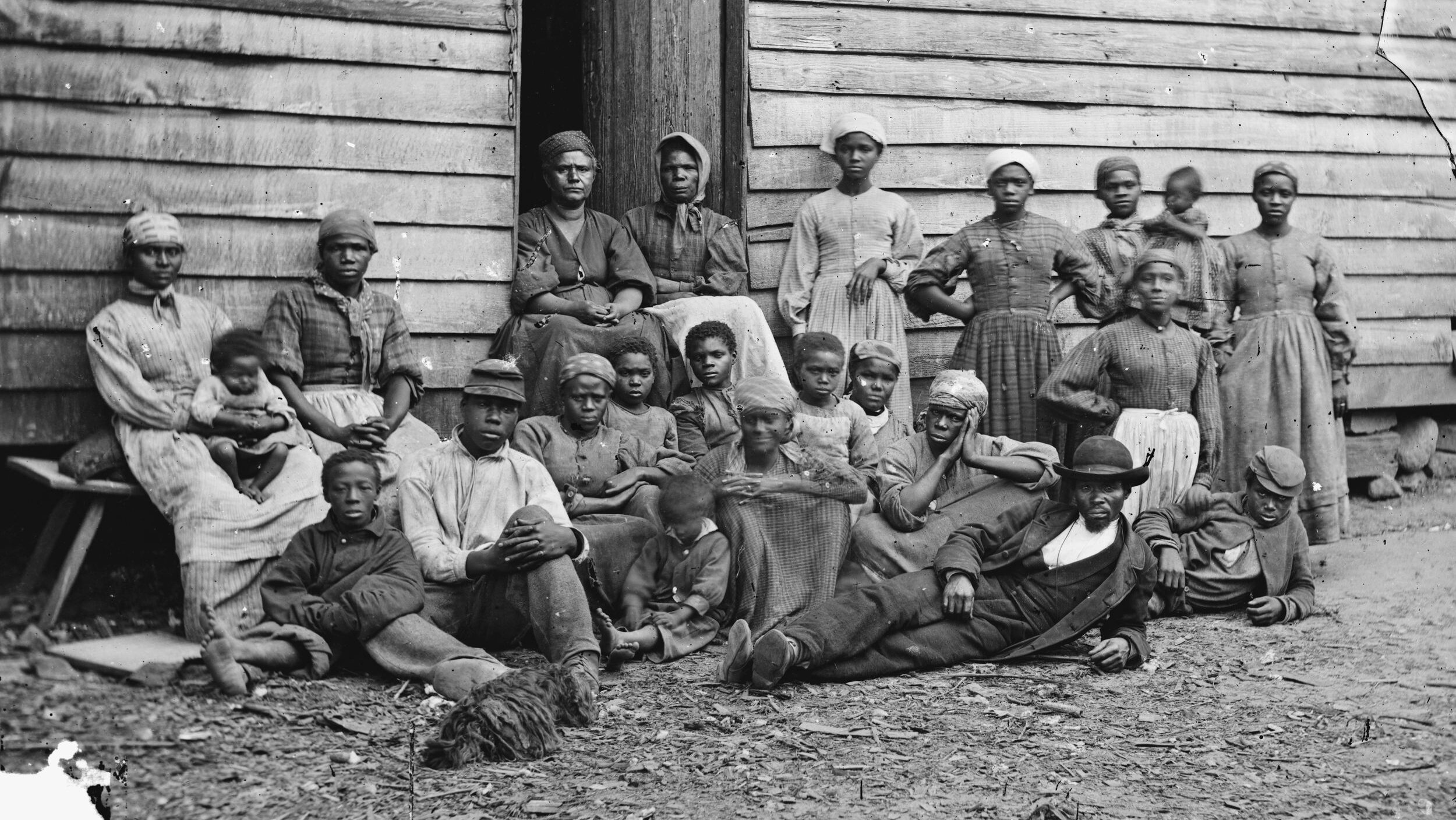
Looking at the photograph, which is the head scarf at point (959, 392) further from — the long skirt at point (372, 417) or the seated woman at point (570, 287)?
the long skirt at point (372, 417)

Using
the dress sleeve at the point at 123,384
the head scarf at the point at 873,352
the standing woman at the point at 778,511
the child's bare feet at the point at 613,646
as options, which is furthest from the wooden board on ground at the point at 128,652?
the head scarf at the point at 873,352

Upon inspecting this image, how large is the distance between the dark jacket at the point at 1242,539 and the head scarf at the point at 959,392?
2.66ft

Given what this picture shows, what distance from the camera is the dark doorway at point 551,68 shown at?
955 centimetres

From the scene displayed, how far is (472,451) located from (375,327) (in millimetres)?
1096

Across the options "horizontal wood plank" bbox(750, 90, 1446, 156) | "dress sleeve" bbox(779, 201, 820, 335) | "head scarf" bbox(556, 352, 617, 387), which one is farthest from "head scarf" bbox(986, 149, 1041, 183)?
"head scarf" bbox(556, 352, 617, 387)

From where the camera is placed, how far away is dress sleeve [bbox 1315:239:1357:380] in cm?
723

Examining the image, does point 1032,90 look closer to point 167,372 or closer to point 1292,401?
point 1292,401

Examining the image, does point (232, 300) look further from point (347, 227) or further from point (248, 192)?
point (347, 227)

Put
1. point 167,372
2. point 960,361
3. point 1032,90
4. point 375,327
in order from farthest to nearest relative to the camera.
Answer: point 1032,90 < point 960,361 < point 375,327 < point 167,372

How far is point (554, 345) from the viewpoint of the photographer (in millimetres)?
6336

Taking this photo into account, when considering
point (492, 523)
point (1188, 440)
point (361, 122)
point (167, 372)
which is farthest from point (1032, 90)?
point (167, 372)

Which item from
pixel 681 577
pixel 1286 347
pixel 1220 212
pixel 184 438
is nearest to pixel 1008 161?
pixel 1286 347

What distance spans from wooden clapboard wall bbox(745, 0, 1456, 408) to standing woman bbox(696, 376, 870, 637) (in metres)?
1.72

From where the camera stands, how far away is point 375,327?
615 cm
